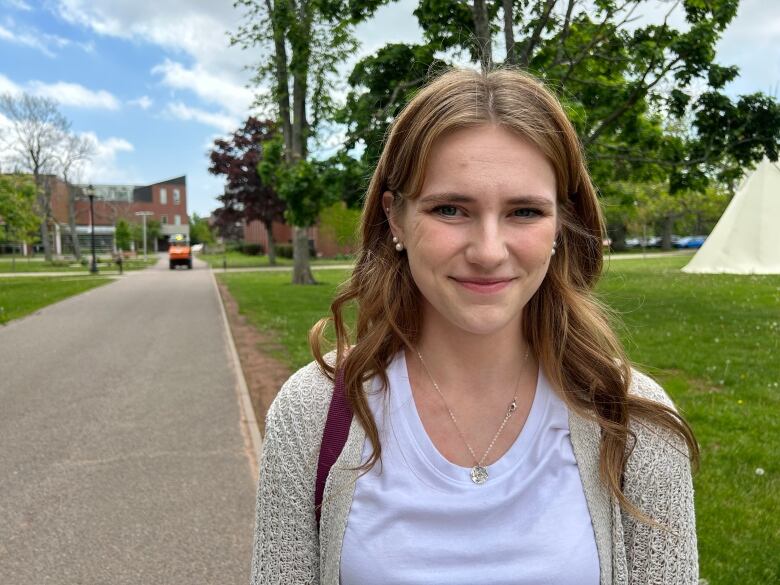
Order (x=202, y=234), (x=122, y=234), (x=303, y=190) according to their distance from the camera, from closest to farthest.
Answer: (x=303, y=190), (x=122, y=234), (x=202, y=234)

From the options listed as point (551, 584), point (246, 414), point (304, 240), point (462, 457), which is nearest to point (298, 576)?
point (462, 457)

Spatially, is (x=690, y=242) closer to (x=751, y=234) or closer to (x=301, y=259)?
(x=751, y=234)

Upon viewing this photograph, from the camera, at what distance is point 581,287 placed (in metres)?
1.88

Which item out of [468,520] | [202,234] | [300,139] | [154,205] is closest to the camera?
[468,520]

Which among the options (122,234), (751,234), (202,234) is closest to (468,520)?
(751,234)

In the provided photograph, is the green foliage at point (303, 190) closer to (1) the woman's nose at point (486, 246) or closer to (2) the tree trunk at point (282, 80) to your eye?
(2) the tree trunk at point (282, 80)

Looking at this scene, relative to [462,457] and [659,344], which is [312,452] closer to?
[462,457]

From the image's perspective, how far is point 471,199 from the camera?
1.47 meters

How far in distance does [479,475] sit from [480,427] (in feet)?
0.51

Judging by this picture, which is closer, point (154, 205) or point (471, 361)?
point (471, 361)

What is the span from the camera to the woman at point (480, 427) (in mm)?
1434

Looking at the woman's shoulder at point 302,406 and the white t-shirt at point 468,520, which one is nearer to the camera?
the white t-shirt at point 468,520

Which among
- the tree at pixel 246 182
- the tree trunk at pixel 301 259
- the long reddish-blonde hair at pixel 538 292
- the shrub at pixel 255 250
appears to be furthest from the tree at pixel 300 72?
the shrub at pixel 255 250

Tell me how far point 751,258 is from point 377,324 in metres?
25.8
